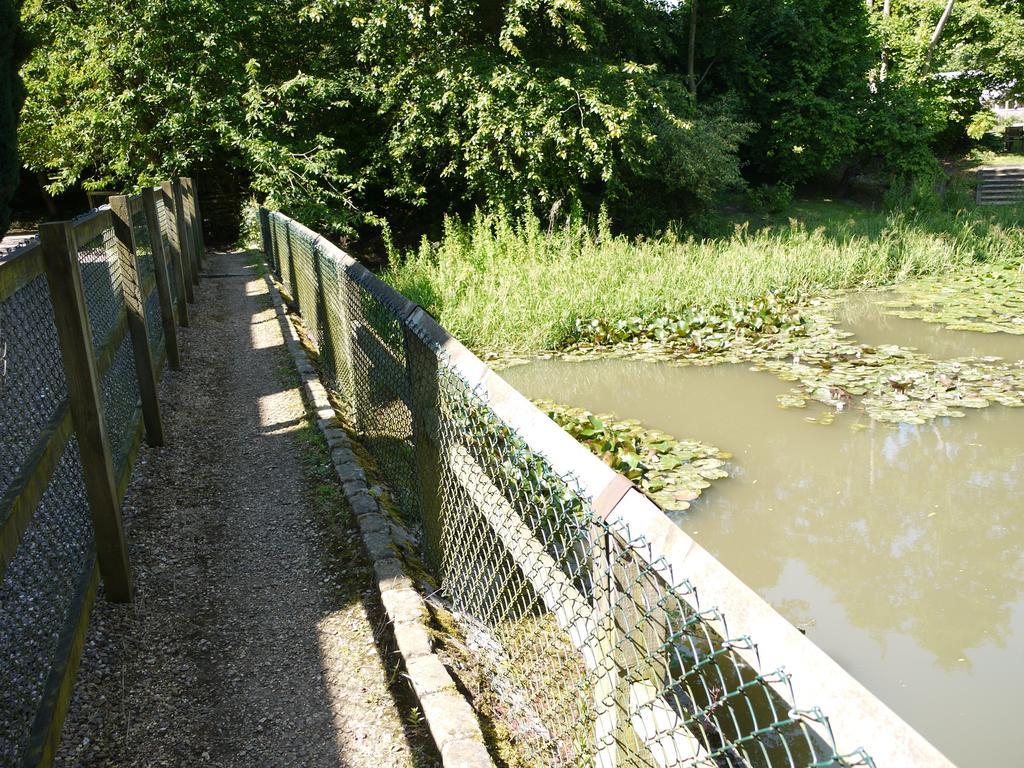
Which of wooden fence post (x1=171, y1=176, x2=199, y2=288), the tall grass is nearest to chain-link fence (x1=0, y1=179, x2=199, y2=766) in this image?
the tall grass

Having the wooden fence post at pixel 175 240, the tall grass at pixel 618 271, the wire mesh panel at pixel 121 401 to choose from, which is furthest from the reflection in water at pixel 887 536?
the wooden fence post at pixel 175 240

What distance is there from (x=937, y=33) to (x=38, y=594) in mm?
33569

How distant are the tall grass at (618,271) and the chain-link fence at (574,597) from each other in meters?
5.79

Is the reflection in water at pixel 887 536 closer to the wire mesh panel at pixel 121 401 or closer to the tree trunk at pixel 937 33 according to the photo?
the wire mesh panel at pixel 121 401

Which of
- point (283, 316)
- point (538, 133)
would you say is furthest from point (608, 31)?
point (283, 316)

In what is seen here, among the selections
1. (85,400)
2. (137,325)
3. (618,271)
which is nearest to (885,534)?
(85,400)

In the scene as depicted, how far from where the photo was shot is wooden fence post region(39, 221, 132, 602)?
320cm

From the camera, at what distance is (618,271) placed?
11.9 metres

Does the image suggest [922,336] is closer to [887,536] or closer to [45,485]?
[887,536]

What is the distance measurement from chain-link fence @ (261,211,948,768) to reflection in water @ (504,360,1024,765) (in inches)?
32.6

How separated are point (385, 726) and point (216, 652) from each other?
88 centimetres

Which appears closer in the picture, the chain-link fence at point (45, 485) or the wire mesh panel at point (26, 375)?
the chain-link fence at point (45, 485)

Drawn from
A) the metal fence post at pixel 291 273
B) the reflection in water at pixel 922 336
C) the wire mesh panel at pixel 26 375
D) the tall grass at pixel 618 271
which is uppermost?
the wire mesh panel at pixel 26 375

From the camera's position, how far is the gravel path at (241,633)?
8.92 feet
